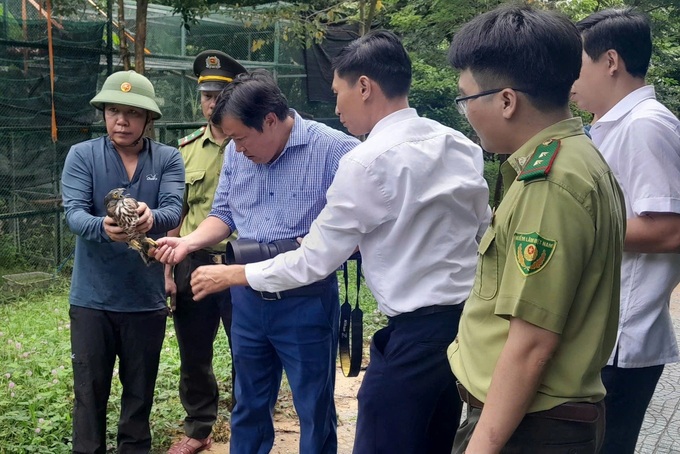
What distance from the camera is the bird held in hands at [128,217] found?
10.3 feet

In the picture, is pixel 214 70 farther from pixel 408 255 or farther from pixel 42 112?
pixel 42 112

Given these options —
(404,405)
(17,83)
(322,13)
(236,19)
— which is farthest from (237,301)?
(236,19)

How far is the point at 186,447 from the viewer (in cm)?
404

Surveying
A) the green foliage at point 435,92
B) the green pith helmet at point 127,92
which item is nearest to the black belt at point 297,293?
the green pith helmet at point 127,92

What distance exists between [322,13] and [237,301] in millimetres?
6046

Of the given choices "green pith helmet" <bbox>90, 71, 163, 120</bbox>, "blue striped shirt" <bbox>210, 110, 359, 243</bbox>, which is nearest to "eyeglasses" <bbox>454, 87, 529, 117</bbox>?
"blue striped shirt" <bbox>210, 110, 359, 243</bbox>

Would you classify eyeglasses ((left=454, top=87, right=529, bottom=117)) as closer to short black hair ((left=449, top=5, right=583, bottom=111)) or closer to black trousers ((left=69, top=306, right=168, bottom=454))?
short black hair ((left=449, top=5, right=583, bottom=111))

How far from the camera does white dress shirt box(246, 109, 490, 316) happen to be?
251 cm

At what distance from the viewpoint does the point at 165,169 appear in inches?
145

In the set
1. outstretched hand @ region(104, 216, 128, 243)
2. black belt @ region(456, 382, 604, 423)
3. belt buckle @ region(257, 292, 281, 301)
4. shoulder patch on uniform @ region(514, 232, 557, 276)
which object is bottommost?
belt buckle @ region(257, 292, 281, 301)

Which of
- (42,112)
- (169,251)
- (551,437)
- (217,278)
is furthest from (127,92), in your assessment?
(42,112)

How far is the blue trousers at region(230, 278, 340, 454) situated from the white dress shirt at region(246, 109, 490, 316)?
58cm

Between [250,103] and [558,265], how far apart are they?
6.17 feet

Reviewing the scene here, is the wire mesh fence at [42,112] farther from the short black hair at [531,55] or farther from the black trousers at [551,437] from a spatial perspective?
the black trousers at [551,437]
